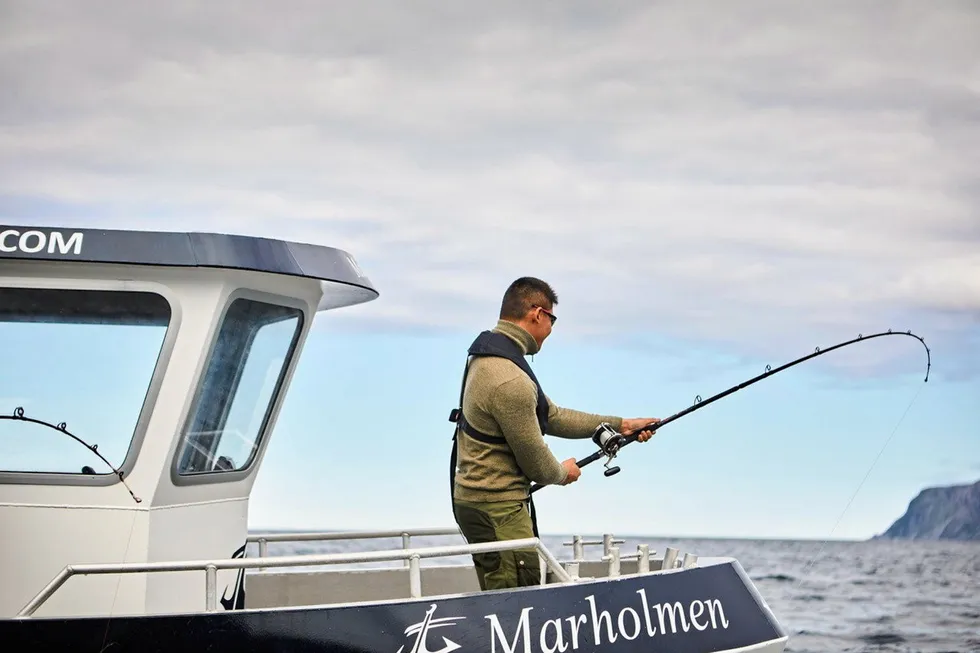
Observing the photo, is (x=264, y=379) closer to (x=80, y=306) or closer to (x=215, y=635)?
(x=80, y=306)

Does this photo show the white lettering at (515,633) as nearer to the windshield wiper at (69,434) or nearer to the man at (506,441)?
the man at (506,441)

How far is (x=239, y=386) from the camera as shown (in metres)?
6.43

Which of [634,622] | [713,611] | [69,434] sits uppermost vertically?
[69,434]

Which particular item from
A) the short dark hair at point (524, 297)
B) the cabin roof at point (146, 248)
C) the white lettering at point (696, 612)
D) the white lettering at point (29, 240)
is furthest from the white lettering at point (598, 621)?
the white lettering at point (29, 240)

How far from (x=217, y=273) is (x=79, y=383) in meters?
0.81

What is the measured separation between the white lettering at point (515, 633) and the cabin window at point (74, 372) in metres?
1.81

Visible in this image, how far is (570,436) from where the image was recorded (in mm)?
6941

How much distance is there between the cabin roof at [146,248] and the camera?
5.84 meters

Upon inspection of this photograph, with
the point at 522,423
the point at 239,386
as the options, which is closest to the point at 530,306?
the point at 522,423

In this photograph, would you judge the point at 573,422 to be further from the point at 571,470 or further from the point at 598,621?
the point at 598,621

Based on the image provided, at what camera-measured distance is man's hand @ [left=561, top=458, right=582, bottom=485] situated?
6.40 meters

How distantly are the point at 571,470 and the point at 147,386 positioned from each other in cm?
205

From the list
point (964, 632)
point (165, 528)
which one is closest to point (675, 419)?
point (165, 528)

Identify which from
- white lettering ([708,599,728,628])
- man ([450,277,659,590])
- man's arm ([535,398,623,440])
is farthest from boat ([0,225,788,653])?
man's arm ([535,398,623,440])
